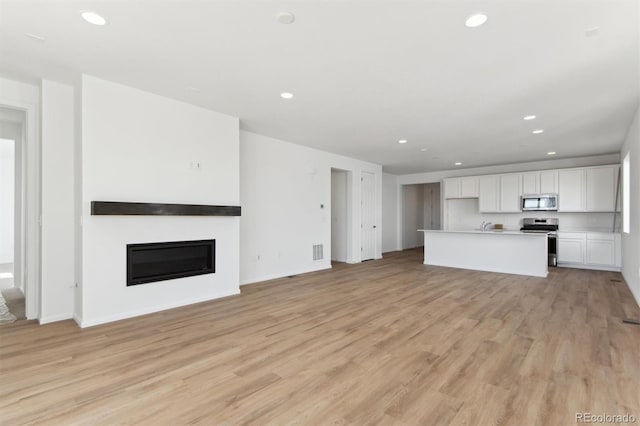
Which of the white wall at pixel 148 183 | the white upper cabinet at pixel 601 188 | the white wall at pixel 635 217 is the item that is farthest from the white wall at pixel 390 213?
the white wall at pixel 148 183

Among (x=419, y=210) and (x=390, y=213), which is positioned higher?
(x=419, y=210)

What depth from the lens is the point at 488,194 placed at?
8.38m

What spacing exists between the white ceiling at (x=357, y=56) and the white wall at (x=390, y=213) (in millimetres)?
5271

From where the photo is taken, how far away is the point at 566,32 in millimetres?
2408

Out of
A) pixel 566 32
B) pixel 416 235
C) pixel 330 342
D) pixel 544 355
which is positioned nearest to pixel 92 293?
pixel 330 342

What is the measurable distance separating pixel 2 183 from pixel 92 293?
7.12 meters

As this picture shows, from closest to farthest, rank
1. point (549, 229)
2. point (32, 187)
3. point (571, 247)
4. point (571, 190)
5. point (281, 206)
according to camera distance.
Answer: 1. point (32, 187)
2. point (281, 206)
3. point (571, 247)
4. point (571, 190)
5. point (549, 229)

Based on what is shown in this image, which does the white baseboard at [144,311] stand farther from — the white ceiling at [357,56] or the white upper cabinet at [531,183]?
the white upper cabinet at [531,183]

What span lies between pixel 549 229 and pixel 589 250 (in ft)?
3.16

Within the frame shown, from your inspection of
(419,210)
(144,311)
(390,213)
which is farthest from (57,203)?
(419,210)

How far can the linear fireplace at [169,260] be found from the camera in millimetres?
3655

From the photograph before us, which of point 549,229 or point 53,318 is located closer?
point 53,318

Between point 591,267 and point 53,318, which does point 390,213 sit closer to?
point 591,267

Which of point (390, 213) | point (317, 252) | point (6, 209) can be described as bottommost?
point (317, 252)
